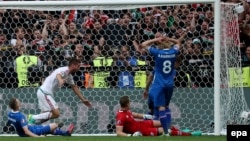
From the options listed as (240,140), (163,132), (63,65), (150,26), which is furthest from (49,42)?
(240,140)

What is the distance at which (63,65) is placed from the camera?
15695mm

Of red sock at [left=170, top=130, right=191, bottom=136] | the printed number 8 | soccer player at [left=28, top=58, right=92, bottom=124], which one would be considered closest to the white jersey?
soccer player at [left=28, top=58, right=92, bottom=124]

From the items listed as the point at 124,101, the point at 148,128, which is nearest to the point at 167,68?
Answer: the point at 124,101

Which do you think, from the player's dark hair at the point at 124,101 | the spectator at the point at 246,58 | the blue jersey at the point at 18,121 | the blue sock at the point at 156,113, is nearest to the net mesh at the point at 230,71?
the spectator at the point at 246,58

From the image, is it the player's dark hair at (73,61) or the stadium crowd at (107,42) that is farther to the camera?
the stadium crowd at (107,42)

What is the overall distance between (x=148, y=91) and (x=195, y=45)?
127 cm

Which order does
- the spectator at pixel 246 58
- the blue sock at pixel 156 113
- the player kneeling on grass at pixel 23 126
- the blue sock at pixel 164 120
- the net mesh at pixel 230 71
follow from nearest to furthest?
the player kneeling on grass at pixel 23 126 → the blue sock at pixel 164 120 → the blue sock at pixel 156 113 → the net mesh at pixel 230 71 → the spectator at pixel 246 58

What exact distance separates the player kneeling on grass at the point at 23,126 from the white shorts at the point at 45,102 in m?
0.79

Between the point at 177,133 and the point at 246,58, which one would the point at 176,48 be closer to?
the point at 177,133

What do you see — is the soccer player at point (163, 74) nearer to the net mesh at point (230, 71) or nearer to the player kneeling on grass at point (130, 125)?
the player kneeling on grass at point (130, 125)

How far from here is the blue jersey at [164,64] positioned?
14.1 metres

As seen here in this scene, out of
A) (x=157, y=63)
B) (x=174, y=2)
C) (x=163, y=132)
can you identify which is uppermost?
(x=174, y=2)

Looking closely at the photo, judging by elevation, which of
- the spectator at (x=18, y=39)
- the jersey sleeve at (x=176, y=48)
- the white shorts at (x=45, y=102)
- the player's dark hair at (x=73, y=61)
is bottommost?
the white shorts at (x=45, y=102)

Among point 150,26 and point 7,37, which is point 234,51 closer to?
point 150,26
